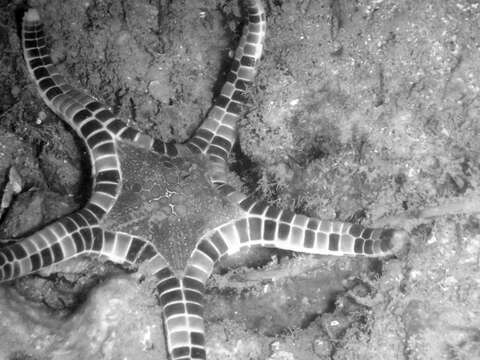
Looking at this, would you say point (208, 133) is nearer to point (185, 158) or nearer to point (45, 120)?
point (185, 158)

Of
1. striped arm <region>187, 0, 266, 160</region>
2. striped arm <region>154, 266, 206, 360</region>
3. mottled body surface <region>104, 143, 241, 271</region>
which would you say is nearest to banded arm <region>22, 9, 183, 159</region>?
mottled body surface <region>104, 143, 241, 271</region>

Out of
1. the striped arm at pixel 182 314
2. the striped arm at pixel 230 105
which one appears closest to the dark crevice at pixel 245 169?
the striped arm at pixel 230 105

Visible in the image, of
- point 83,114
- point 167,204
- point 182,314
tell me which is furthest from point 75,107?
point 182,314

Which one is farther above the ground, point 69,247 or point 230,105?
point 230,105

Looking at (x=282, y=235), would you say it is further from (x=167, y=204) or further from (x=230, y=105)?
(x=230, y=105)

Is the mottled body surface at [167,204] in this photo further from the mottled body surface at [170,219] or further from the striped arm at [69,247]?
the striped arm at [69,247]
